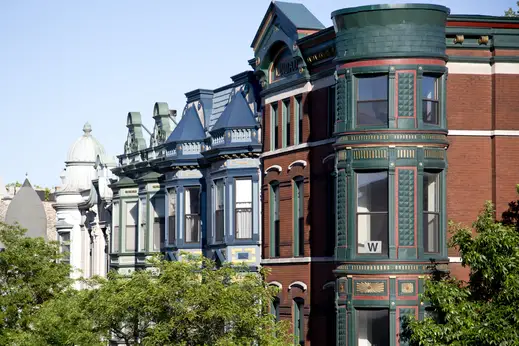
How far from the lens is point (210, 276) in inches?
1415

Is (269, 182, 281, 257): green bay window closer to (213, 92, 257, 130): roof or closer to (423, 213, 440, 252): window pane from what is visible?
(213, 92, 257, 130): roof

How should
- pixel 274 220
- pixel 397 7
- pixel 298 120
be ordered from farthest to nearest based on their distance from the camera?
pixel 274 220 → pixel 298 120 → pixel 397 7

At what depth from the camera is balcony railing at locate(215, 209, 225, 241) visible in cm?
4797

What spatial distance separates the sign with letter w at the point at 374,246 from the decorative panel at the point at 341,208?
75cm

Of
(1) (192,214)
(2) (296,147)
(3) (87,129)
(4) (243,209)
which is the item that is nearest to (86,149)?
(3) (87,129)

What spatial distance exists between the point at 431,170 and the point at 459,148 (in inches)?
64.6

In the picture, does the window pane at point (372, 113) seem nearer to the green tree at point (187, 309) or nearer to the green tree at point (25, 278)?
the green tree at point (187, 309)

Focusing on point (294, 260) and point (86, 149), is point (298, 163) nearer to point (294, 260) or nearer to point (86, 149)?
point (294, 260)

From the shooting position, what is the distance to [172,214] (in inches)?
2073

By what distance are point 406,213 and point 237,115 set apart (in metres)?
13.5

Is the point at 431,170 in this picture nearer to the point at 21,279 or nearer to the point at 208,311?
the point at 208,311

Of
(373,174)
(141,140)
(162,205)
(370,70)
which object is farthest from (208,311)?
(141,140)

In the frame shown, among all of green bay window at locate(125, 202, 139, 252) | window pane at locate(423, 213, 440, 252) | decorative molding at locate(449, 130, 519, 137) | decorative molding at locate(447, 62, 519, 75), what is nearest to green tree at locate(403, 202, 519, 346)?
window pane at locate(423, 213, 440, 252)

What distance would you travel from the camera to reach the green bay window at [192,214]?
168ft
